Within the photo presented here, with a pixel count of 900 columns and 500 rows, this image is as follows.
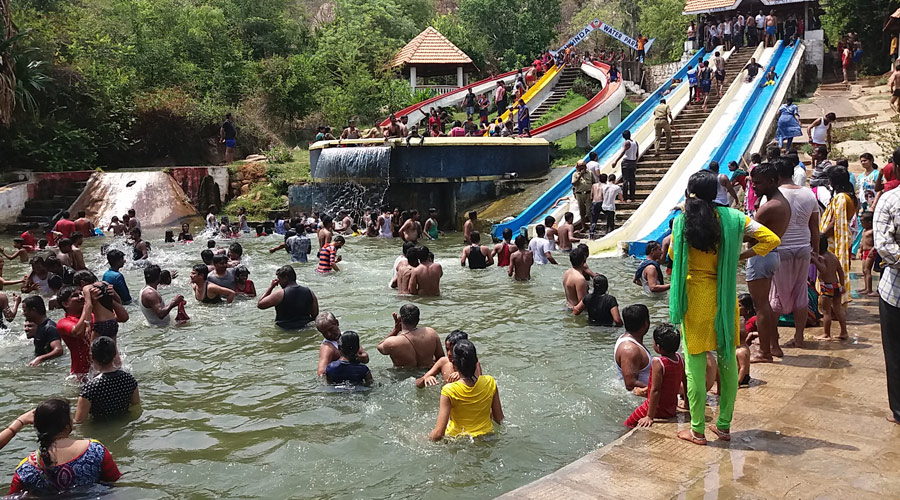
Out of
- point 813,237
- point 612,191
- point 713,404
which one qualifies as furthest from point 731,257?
point 612,191

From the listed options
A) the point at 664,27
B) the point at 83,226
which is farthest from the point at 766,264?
the point at 664,27

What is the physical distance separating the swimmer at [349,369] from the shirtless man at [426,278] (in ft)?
12.9

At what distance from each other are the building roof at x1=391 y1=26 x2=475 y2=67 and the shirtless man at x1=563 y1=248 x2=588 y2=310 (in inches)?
1026

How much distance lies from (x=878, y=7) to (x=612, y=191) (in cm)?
2011

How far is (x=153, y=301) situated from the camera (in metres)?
9.25

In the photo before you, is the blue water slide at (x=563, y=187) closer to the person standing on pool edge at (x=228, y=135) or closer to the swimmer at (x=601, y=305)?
the swimmer at (x=601, y=305)

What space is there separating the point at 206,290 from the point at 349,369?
15.0 feet

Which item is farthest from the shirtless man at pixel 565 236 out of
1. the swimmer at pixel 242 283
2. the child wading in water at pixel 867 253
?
the swimmer at pixel 242 283

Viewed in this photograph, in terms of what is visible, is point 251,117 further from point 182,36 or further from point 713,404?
point 713,404

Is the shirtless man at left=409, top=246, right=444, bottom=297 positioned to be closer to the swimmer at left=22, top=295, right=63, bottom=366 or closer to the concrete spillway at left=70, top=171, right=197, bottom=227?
the swimmer at left=22, top=295, right=63, bottom=366

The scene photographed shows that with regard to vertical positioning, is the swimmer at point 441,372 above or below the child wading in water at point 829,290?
below

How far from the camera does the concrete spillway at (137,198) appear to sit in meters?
21.6

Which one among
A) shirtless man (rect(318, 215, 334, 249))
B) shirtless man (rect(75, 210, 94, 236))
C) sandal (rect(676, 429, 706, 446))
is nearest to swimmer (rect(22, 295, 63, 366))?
shirtless man (rect(318, 215, 334, 249))

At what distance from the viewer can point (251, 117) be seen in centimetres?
2972
